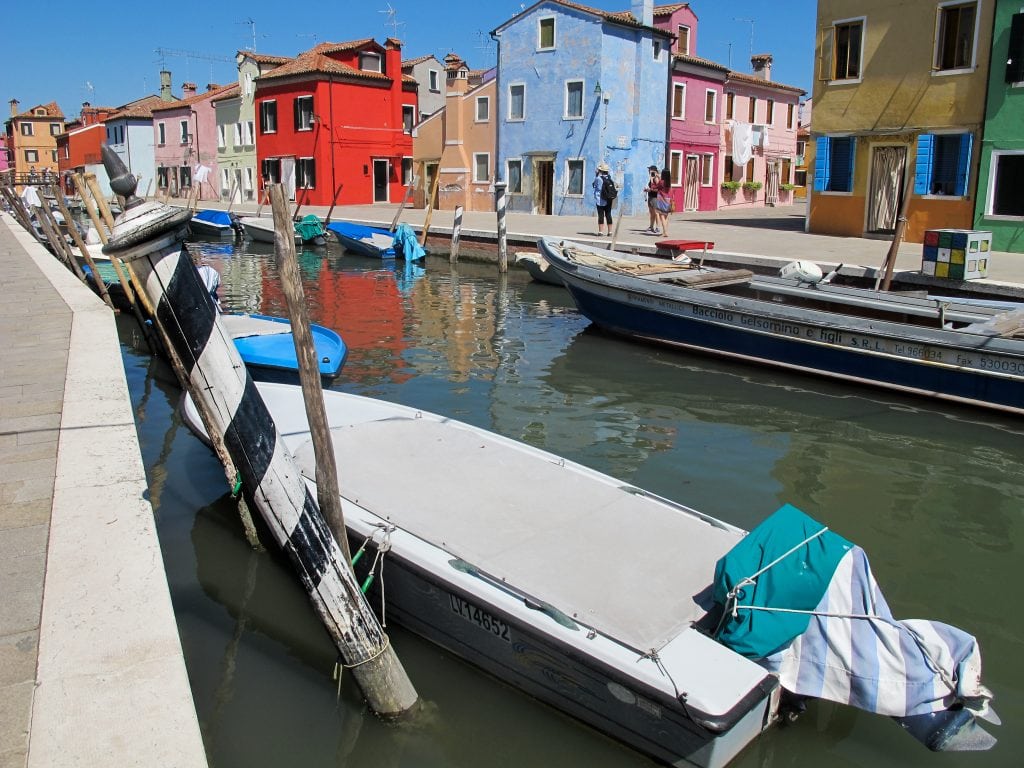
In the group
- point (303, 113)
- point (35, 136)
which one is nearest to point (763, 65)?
point (303, 113)

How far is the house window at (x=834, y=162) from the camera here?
1866cm

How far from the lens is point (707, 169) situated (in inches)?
1309

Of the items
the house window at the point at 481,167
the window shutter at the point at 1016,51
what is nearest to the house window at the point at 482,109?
the house window at the point at 481,167

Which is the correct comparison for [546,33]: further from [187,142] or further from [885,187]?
[187,142]

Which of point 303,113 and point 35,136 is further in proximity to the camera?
point 35,136

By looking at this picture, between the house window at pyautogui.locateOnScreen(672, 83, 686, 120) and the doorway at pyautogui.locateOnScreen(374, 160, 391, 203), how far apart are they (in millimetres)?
12822

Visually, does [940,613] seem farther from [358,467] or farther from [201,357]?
[201,357]

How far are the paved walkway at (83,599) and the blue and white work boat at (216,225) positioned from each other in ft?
76.0

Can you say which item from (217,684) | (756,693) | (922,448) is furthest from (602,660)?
(922,448)

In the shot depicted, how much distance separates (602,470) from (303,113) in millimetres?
32573

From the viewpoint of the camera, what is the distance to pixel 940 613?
16.1 ft

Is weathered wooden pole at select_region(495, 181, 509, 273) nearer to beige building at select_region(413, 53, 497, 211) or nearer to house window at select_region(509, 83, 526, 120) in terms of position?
house window at select_region(509, 83, 526, 120)

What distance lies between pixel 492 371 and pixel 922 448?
4.67 m

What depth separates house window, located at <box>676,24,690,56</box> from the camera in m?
31.9
